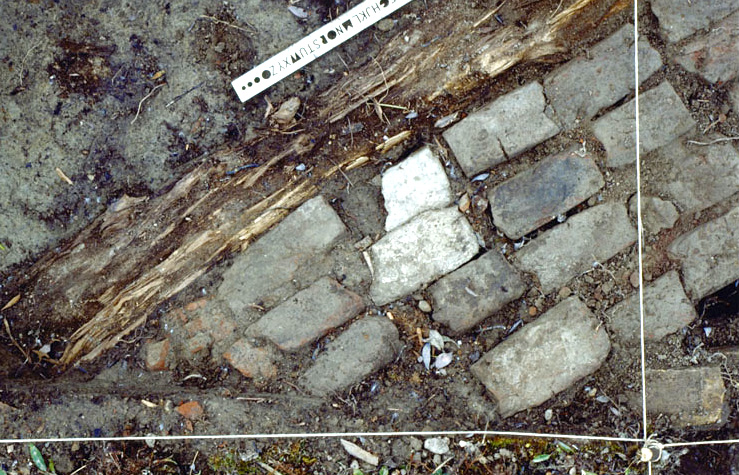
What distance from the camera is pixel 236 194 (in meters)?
2.99

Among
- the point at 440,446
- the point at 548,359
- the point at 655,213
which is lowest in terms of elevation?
the point at 440,446

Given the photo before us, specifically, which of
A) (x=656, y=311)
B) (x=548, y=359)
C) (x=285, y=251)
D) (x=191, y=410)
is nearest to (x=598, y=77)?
(x=656, y=311)

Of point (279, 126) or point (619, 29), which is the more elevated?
point (279, 126)

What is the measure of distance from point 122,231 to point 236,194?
0.69 metres

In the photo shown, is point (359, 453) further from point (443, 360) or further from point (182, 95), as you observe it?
point (182, 95)

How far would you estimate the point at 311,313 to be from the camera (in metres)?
2.96

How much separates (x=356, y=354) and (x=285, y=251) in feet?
2.26

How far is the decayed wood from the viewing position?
2934 mm

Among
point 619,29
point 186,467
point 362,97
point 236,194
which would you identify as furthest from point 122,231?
point 619,29

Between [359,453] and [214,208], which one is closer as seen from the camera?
[359,453]

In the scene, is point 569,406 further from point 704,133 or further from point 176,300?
point 176,300

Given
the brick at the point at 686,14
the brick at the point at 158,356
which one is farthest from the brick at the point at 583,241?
the brick at the point at 158,356

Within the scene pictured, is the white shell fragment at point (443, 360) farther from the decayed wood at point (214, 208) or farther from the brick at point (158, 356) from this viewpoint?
the brick at point (158, 356)

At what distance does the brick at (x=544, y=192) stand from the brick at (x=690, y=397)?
106 centimetres
